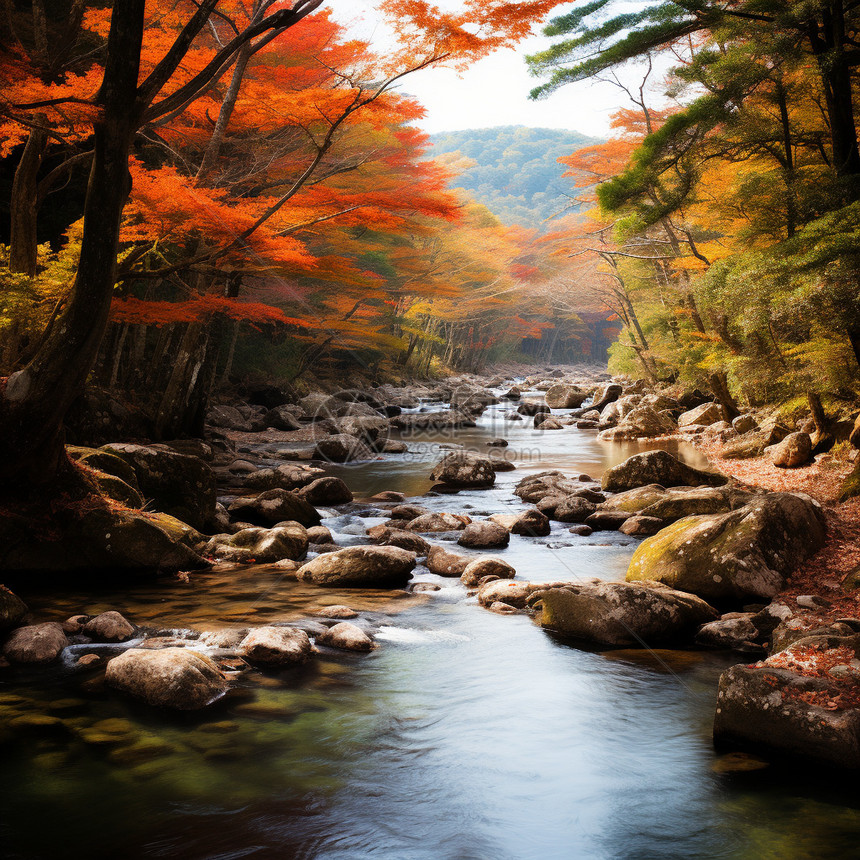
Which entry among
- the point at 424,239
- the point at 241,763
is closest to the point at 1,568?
the point at 241,763

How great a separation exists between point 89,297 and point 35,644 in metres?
2.70

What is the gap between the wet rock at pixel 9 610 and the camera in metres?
4.71

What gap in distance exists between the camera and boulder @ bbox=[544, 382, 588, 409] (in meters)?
→ 27.7

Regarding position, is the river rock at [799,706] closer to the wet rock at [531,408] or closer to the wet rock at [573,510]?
the wet rock at [573,510]

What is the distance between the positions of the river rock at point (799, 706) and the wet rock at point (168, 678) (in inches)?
117

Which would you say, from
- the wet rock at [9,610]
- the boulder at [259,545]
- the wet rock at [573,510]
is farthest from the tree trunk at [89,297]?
the wet rock at [573,510]

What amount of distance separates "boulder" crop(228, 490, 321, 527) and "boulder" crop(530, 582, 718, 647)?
169 inches

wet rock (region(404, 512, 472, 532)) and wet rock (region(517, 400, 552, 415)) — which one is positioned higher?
wet rock (region(517, 400, 552, 415))

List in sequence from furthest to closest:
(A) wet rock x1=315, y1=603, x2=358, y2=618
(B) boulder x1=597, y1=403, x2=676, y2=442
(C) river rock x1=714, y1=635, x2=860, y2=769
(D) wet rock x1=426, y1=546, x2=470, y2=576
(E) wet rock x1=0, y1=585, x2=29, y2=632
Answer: (B) boulder x1=597, y1=403, x2=676, y2=442 → (D) wet rock x1=426, y1=546, x2=470, y2=576 → (A) wet rock x1=315, y1=603, x2=358, y2=618 → (E) wet rock x1=0, y1=585, x2=29, y2=632 → (C) river rock x1=714, y1=635, x2=860, y2=769

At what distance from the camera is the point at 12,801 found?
305 cm

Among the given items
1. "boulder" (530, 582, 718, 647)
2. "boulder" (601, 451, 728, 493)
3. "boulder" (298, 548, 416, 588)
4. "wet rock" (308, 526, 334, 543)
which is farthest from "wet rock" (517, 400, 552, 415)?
"boulder" (530, 582, 718, 647)

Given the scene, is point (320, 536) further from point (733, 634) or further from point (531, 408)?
point (531, 408)

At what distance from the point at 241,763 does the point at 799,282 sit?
18.7 ft

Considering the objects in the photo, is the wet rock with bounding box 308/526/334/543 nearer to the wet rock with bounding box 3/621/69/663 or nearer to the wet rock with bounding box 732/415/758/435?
the wet rock with bounding box 3/621/69/663
